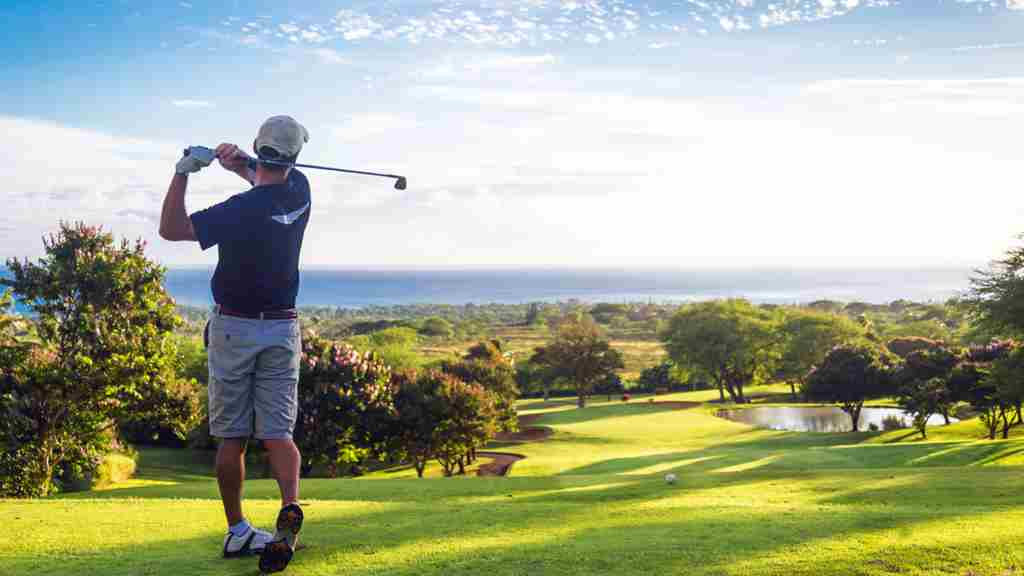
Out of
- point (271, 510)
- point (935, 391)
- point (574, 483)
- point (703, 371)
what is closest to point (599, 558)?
point (271, 510)

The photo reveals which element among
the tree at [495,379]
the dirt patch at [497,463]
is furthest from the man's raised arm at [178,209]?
the tree at [495,379]

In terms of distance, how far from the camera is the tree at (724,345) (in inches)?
2948

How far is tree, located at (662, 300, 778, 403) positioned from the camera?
74.9 m

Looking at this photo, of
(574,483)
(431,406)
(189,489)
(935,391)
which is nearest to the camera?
(189,489)

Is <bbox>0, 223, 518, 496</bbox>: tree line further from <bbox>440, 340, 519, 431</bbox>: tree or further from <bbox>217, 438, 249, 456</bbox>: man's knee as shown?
<bbox>440, 340, 519, 431</bbox>: tree

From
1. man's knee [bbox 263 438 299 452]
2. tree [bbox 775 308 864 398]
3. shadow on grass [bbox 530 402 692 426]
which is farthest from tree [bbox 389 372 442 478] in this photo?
tree [bbox 775 308 864 398]

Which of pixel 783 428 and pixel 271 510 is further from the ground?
pixel 271 510

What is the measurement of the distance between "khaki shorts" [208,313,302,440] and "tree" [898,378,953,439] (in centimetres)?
4244

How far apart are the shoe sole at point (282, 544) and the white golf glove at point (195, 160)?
2574mm

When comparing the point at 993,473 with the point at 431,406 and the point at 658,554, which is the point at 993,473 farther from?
the point at 431,406

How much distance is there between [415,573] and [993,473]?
1509 centimetres

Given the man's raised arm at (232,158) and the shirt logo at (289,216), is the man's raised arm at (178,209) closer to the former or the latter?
the man's raised arm at (232,158)

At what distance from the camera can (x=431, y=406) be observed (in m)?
35.8

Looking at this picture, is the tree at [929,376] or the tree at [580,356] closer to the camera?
the tree at [929,376]
